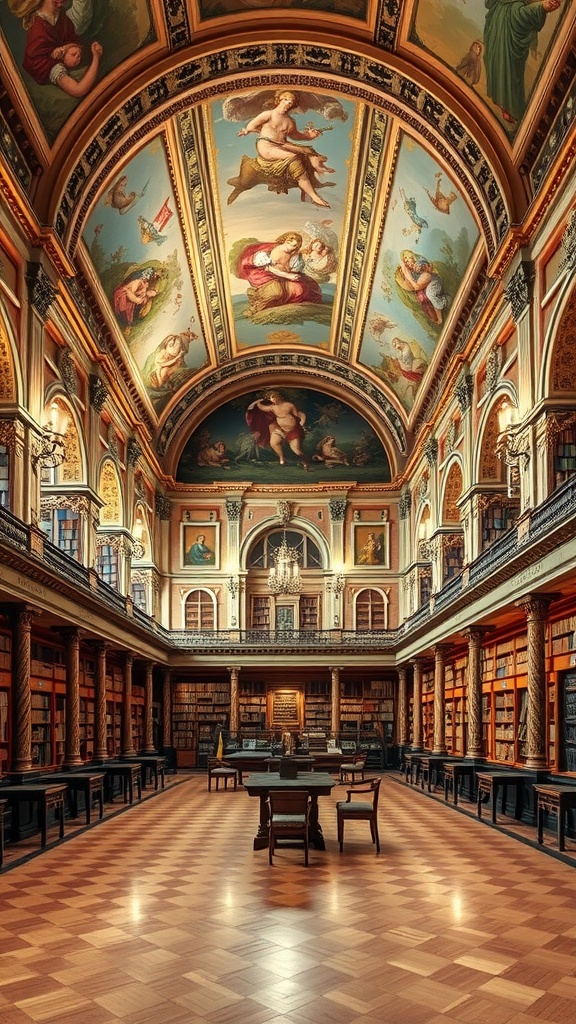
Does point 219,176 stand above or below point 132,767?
above

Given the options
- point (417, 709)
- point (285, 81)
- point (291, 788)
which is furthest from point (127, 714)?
point (285, 81)

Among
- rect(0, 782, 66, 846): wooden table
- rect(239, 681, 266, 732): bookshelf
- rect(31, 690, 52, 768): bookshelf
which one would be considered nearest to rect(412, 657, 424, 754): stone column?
rect(239, 681, 266, 732): bookshelf

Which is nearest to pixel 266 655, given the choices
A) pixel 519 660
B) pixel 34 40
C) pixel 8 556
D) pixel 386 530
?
pixel 386 530

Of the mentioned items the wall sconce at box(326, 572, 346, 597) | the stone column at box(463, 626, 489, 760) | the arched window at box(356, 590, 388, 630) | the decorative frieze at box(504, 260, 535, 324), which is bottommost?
the stone column at box(463, 626, 489, 760)

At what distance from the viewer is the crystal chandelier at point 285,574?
1180 inches

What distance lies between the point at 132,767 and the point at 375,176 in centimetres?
1381

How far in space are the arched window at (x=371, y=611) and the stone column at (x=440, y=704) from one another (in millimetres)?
9828

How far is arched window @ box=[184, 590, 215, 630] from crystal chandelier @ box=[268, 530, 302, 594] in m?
2.33

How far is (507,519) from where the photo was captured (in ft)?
64.0

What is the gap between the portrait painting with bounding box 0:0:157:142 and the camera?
12.9 metres

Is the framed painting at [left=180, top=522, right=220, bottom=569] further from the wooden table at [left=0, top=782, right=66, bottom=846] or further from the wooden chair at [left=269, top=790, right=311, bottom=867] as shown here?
the wooden chair at [left=269, top=790, right=311, bottom=867]

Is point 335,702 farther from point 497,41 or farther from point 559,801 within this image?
point 497,41

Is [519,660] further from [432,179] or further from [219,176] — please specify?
[219,176]

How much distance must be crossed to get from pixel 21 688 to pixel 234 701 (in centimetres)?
1639
